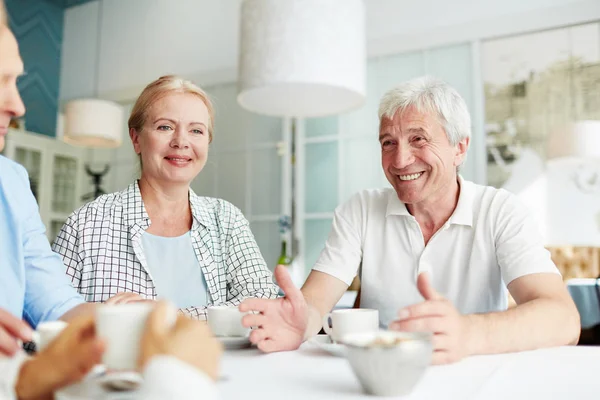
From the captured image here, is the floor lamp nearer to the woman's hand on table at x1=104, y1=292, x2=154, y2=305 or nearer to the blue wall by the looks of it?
the woman's hand on table at x1=104, y1=292, x2=154, y2=305

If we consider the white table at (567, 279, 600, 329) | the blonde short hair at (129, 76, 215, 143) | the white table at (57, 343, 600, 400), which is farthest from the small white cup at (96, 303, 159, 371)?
the white table at (567, 279, 600, 329)

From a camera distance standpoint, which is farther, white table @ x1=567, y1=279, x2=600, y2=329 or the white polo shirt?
white table @ x1=567, y1=279, x2=600, y2=329

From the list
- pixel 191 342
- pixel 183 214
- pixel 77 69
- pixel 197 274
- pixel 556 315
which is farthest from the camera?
pixel 77 69

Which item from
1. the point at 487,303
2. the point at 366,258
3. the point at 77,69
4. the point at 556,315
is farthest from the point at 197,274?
the point at 77,69

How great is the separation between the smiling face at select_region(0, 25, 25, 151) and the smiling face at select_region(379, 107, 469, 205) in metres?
0.94

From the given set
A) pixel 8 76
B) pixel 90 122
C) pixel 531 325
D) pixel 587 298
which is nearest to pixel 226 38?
pixel 90 122

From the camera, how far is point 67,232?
1468 mm

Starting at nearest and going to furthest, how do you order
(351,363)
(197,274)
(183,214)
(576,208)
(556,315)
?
1. (351,363)
2. (556,315)
3. (197,274)
4. (183,214)
5. (576,208)

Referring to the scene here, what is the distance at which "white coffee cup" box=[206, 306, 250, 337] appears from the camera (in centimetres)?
104

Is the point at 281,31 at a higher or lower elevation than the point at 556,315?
higher

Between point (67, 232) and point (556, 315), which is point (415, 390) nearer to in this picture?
point (556, 315)

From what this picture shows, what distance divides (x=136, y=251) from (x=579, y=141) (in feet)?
9.95

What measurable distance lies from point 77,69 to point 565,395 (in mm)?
5727

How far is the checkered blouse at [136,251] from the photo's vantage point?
144 centimetres
